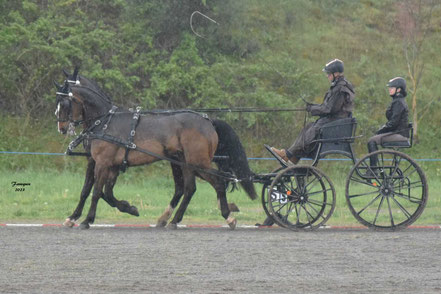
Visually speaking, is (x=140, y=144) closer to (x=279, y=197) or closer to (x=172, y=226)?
(x=172, y=226)

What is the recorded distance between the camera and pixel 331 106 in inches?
460

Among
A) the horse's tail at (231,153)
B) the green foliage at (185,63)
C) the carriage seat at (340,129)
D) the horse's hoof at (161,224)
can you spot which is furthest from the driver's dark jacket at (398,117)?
the green foliage at (185,63)

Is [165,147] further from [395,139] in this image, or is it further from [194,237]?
[395,139]

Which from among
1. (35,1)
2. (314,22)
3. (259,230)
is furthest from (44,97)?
(259,230)

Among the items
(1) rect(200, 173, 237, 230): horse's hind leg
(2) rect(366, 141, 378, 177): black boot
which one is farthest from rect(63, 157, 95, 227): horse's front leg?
(2) rect(366, 141, 378, 177): black boot

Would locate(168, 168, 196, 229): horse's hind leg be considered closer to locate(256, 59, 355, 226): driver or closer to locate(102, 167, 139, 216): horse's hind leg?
locate(102, 167, 139, 216): horse's hind leg

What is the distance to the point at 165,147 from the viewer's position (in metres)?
12.2

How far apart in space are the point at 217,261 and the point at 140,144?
3.46m

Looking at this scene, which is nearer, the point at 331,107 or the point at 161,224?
the point at 331,107

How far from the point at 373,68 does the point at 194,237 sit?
12906mm

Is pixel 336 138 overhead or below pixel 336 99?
below

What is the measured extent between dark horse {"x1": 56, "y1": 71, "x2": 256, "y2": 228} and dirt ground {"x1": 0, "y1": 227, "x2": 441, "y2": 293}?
20.8 inches

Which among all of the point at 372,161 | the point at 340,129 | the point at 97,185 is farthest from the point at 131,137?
the point at 372,161

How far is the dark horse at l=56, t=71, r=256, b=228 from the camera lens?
12047 millimetres
